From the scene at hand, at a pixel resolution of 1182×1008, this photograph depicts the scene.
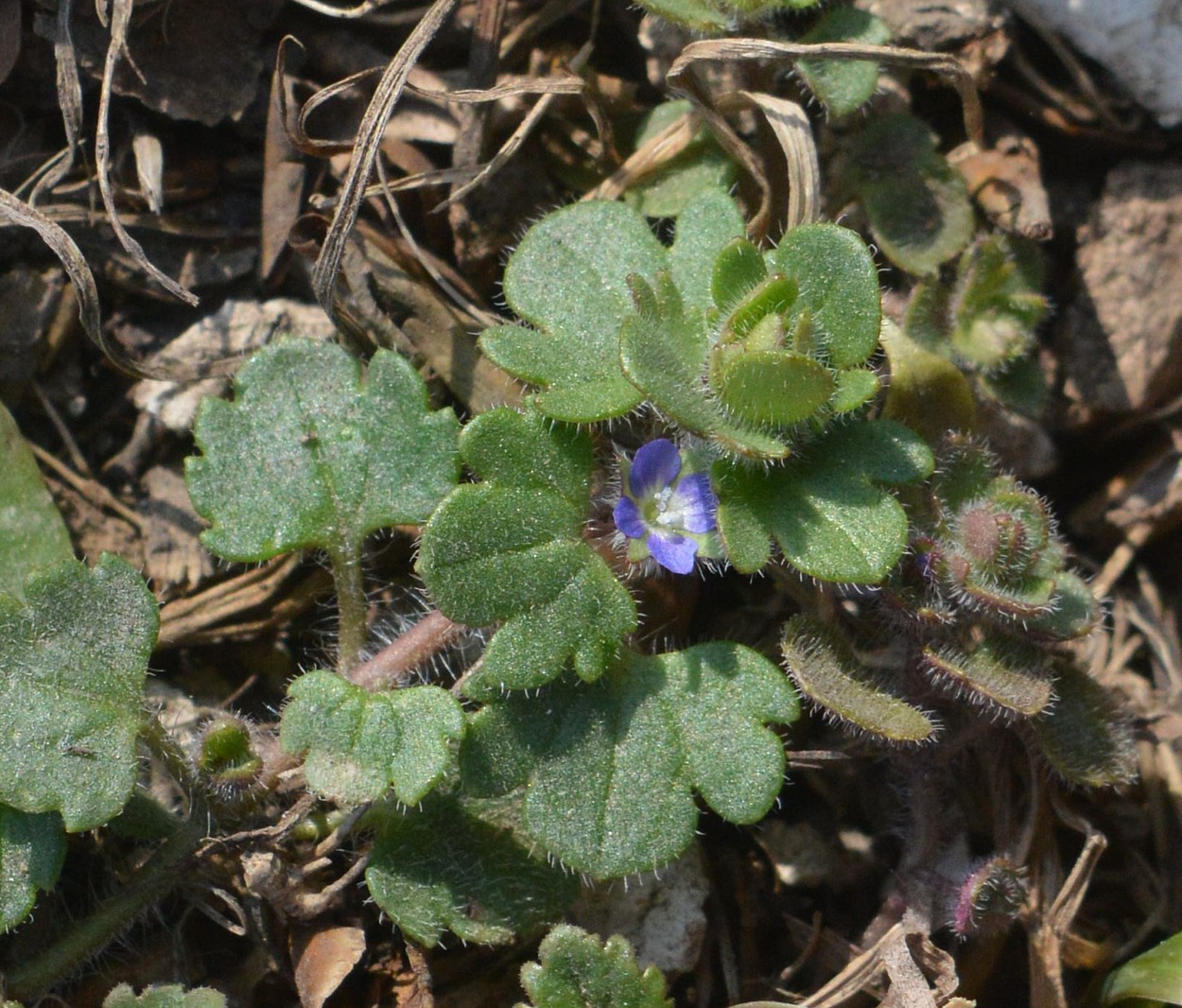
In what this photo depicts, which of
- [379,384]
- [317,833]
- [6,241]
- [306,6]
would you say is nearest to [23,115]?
[6,241]

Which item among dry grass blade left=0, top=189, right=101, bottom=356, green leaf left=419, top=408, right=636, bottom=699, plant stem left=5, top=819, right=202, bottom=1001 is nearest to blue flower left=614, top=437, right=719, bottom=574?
green leaf left=419, top=408, right=636, bottom=699

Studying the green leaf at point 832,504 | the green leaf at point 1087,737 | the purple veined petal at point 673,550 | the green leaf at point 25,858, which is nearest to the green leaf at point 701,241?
the green leaf at point 832,504

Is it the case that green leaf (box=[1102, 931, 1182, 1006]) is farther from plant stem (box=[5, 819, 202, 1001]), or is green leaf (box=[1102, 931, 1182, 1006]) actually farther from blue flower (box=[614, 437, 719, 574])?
plant stem (box=[5, 819, 202, 1001])

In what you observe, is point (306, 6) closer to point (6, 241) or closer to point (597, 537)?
point (6, 241)

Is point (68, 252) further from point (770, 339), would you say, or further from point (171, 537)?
point (770, 339)

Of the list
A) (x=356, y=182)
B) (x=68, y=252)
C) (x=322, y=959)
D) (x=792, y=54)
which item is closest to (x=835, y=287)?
(x=792, y=54)

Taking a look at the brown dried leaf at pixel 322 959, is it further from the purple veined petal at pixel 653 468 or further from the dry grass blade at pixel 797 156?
the dry grass blade at pixel 797 156
